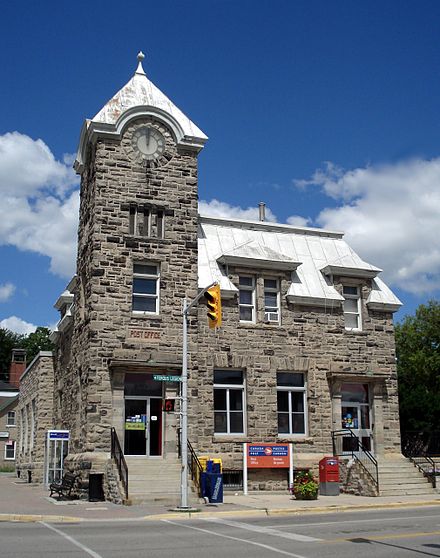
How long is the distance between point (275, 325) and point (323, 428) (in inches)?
172

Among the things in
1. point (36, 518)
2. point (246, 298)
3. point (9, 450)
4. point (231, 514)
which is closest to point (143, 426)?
point (231, 514)

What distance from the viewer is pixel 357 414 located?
28203 mm

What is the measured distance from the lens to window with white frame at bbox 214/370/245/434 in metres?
26.0

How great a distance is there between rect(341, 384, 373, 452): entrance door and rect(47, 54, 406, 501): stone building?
2.2 inches

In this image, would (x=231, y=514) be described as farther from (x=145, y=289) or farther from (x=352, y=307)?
(x=352, y=307)

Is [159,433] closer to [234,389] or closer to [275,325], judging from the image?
[234,389]

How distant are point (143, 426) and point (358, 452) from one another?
340 inches

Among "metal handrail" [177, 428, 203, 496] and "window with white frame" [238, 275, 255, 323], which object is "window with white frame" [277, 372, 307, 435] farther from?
"metal handrail" [177, 428, 203, 496]

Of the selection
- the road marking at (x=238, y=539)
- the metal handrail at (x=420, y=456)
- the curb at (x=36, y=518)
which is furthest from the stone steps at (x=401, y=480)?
the curb at (x=36, y=518)

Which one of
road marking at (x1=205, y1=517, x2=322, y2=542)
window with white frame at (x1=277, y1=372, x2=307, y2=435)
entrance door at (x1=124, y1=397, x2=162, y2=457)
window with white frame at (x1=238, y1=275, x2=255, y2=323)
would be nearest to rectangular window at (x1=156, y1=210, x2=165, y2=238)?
window with white frame at (x1=238, y1=275, x2=255, y2=323)

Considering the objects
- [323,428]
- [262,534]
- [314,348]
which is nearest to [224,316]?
[314,348]

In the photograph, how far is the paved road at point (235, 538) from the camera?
12086 millimetres

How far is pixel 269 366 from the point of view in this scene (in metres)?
27.0

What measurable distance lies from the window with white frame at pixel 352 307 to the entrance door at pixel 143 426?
Result: 891 centimetres
